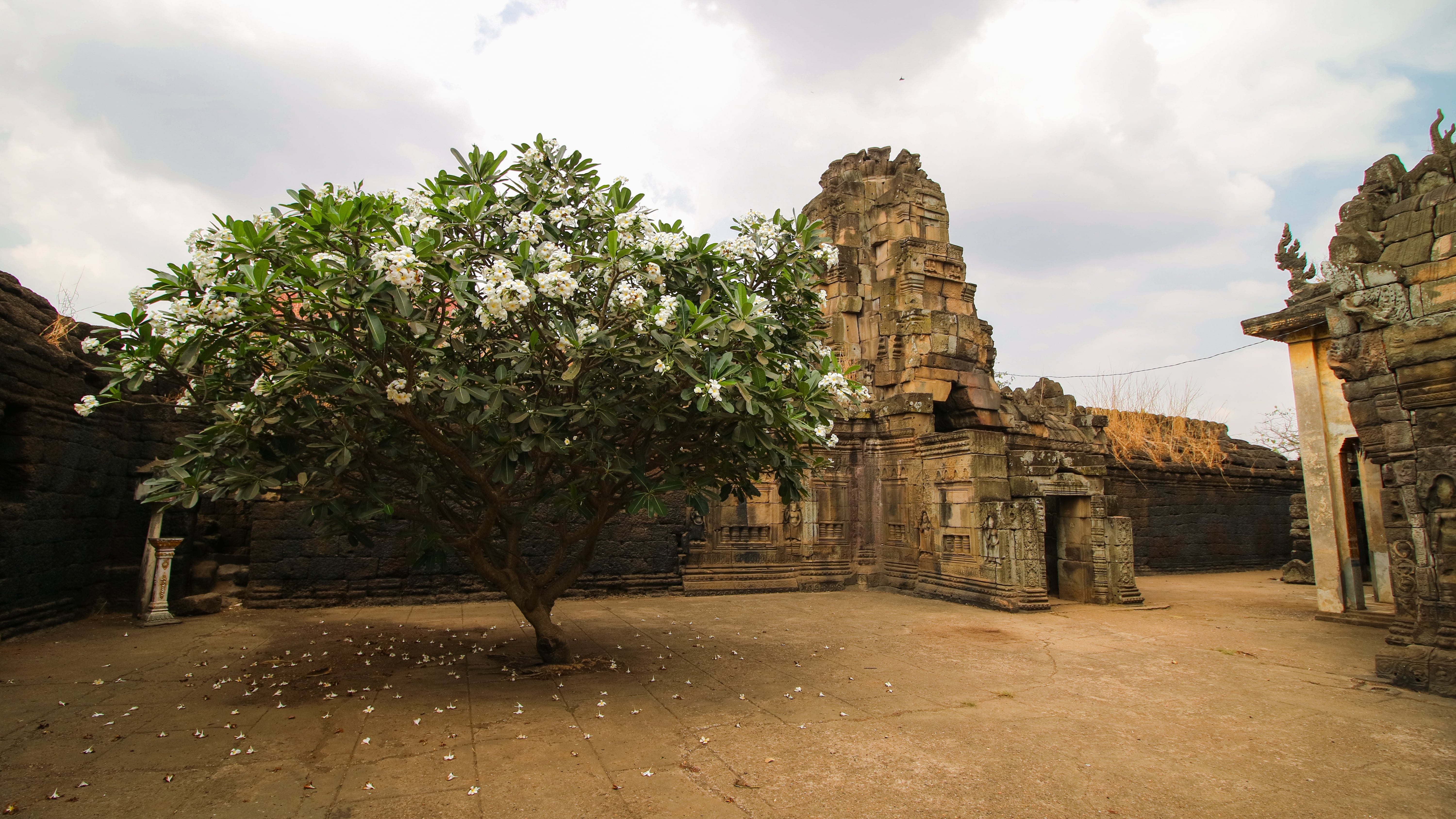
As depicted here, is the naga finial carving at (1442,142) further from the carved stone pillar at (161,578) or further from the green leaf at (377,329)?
the carved stone pillar at (161,578)

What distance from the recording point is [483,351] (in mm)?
5188

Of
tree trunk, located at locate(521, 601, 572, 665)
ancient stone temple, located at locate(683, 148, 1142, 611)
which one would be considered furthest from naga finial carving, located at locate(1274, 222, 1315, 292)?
tree trunk, located at locate(521, 601, 572, 665)

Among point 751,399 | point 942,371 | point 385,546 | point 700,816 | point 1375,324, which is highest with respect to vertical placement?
point 942,371

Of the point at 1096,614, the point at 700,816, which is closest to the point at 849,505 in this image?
the point at 1096,614

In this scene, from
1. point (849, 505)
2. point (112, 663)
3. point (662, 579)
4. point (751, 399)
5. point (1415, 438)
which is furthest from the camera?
point (849, 505)

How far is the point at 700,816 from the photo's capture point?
331 cm

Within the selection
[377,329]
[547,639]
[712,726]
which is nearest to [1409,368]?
[712,726]

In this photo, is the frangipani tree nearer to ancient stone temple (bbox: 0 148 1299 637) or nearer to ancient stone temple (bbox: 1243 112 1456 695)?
ancient stone temple (bbox: 0 148 1299 637)

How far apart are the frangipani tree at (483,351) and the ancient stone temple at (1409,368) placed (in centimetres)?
426

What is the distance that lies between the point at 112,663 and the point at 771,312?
20.7 ft

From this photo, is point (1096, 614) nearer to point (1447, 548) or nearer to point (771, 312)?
point (1447, 548)

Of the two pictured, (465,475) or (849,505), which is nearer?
(465,475)

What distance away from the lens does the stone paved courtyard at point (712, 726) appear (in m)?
3.50

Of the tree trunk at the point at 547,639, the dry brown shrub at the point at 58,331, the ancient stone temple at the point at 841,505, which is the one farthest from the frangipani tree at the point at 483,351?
the dry brown shrub at the point at 58,331
